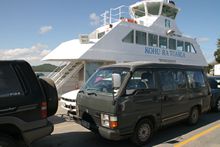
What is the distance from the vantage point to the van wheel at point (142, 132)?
503cm

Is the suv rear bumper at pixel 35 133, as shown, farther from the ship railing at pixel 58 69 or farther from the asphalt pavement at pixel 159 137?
the ship railing at pixel 58 69

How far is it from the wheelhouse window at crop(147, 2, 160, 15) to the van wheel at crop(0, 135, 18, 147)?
17.3 metres

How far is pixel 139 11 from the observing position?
19.5 metres

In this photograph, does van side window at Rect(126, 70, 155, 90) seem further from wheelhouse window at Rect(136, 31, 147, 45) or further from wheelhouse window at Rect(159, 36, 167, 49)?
wheelhouse window at Rect(159, 36, 167, 49)

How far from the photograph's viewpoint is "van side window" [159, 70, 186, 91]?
18.7 ft

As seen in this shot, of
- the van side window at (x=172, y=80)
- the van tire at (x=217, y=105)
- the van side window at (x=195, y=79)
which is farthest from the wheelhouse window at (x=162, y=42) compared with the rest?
the van side window at (x=172, y=80)

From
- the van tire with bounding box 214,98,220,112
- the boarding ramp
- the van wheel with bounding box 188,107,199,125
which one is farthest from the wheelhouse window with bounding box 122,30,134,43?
the van wheel with bounding box 188,107,199,125

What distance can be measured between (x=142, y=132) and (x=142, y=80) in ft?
3.94

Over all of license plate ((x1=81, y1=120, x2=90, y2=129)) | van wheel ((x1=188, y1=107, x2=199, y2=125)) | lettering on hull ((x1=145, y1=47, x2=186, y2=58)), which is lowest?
van wheel ((x1=188, y1=107, x2=199, y2=125))

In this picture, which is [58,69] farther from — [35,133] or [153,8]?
[35,133]

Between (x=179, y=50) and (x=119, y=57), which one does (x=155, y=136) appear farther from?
(x=179, y=50)

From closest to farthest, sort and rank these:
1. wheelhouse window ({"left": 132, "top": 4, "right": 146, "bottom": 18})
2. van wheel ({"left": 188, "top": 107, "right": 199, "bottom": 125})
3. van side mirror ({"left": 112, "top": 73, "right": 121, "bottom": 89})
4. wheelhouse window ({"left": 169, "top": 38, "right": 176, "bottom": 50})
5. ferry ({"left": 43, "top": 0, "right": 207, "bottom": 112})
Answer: van side mirror ({"left": 112, "top": 73, "right": 121, "bottom": 89})
van wheel ({"left": 188, "top": 107, "right": 199, "bottom": 125})
ferry ({"left": 43, "top": 0, "right": 207, "bottom": 112})
wheelhouse window ({"left": 169, "top": 38, "right": 176, "bottom": 50})
wheelhouse window ({"left": 132, "top": 4, "right": 146, "bottom": 18})

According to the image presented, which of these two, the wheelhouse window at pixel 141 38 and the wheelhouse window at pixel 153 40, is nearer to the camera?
the wheelhouse window at pixel 141 38

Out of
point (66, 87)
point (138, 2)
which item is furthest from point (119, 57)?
point (138, 2)
